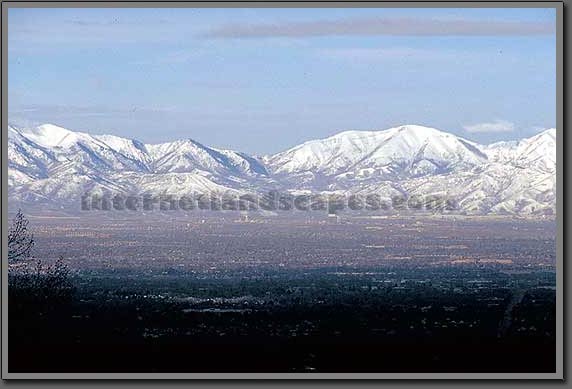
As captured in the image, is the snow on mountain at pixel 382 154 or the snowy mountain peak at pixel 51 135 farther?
the snow on mountain at pixel 382 154

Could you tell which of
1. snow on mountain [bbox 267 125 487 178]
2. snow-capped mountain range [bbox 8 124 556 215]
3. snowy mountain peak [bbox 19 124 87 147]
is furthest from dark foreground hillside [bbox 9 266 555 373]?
snowy mountain peak [bbox 19 124 87 147]

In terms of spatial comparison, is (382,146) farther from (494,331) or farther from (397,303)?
(494,331)

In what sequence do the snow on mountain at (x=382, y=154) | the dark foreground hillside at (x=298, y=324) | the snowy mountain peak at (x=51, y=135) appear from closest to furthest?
1. the dark foreground hillside at (x=298, y=324)
2. the snowy mountain peak at (x=51, y=135)
3. the snow on mountain at (x=382, y=154)

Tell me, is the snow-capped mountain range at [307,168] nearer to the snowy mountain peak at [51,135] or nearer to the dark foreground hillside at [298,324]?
the snowy mountain peak at [51,135]

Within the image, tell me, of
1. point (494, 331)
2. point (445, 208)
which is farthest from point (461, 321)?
point (445, 208)

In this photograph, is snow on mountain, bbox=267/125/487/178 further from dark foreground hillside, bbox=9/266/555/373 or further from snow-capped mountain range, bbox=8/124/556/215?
dark foreground hillside, bbox=9/266/555/373

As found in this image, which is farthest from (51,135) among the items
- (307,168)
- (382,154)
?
(382,154)

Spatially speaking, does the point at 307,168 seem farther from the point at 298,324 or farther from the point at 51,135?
the point at 51,135

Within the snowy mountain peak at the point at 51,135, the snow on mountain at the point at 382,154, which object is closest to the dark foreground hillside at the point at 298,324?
the snow on mountain at the point at 382,154

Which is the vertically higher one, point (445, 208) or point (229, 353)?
point (445, 208)
